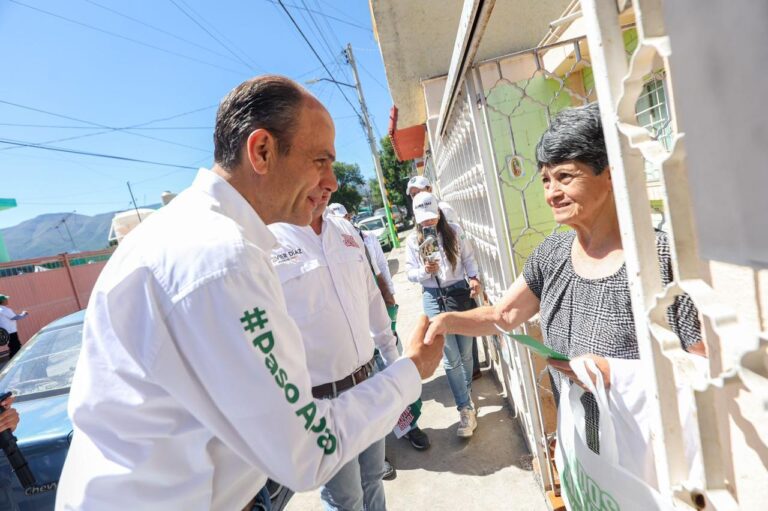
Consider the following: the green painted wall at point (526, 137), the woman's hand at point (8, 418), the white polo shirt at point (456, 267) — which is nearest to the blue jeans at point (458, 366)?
the white polo shirt at point (456, 267)

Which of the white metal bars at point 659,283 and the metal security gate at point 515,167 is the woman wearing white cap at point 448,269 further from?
the white metal bars at point 659,283

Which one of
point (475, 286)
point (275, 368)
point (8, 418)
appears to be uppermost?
point (275, 368)

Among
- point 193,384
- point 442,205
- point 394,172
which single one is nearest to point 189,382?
point 193,384

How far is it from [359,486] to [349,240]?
125 centimetres

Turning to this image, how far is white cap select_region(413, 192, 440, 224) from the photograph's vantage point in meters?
3.54

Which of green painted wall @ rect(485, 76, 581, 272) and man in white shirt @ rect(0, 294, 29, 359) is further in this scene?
man in white shirt @ rect(0, 294, 29, 359)

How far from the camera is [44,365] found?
3.43 metres

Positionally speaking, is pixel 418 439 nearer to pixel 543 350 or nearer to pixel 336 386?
pixel 336 386

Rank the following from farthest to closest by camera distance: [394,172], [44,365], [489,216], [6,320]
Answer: [394,172], [6,320], [44,365], [489,216]

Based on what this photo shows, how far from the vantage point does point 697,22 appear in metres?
0.53

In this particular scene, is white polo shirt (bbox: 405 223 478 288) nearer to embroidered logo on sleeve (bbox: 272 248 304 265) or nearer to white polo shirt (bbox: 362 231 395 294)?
white polo shirt (bbox: 362 231 395 294)

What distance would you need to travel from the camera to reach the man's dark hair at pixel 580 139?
1375mm

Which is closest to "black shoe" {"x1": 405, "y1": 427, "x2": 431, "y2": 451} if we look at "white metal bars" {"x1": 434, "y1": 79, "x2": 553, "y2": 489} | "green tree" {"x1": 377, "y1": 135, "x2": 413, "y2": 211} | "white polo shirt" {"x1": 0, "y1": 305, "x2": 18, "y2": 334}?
"white metal bars" {"x1": 434, "y1": 79, "x2": 553, "y2": 489}

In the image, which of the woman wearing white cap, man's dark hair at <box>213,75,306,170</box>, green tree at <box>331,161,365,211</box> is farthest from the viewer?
green tree at <box>331,161,365,211</box>
